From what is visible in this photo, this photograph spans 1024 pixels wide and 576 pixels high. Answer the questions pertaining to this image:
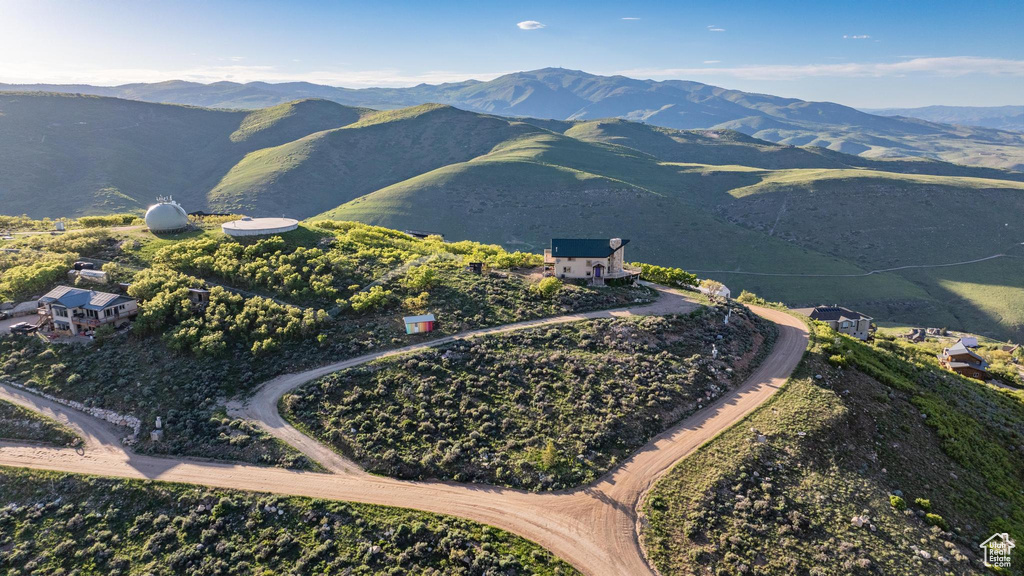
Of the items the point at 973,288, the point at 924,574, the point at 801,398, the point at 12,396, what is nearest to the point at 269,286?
the point at 12,396

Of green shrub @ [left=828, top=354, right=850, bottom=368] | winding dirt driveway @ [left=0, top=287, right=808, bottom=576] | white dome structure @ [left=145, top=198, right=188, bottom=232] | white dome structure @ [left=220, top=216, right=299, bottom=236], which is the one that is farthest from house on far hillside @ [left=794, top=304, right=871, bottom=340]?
white dome structure @ [left=145, top=198, right=188, bottom=232]

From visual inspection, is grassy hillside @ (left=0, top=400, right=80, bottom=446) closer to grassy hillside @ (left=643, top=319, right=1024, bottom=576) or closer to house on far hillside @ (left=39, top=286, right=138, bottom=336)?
house on far hillside @ (left=39, top=286, right=138, bottom=336)

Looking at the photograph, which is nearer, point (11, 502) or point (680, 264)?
point (11, 502)

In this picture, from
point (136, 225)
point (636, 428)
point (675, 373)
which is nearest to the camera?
point (636, 428)

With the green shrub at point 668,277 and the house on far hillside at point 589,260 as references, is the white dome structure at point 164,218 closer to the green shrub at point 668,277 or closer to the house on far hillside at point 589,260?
the house on far hillside at point 589,260

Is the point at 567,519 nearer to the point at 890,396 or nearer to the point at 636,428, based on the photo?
the point at 636,428

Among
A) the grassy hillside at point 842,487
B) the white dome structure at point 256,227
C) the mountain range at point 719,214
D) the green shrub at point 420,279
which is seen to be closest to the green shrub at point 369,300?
the green shrub at point 420,279
